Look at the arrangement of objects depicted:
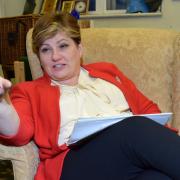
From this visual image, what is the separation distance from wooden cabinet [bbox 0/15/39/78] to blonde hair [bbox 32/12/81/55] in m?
1.31

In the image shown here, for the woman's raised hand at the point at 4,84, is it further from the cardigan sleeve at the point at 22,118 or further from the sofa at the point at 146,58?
the sofa at the point at 146,58

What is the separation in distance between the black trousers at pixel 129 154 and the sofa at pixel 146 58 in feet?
1.76

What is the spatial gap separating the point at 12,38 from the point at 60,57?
1.54 meters

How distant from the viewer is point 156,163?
3.44 feet

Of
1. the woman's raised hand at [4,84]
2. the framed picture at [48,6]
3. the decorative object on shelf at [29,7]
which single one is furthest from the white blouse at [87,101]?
the decorative object on shelf at [29,7]

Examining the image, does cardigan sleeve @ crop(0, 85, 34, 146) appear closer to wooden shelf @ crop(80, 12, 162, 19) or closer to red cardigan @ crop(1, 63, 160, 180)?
red cardigan @ crop(1, 63, 160, 180)

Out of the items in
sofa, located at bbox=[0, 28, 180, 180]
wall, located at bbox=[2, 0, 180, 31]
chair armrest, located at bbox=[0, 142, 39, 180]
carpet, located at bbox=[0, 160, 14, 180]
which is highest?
wall, located at bbox=[2, 0, 180, 31]

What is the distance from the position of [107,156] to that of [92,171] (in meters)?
0.07

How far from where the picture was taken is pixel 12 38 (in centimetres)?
288

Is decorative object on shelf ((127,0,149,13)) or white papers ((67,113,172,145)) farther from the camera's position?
decorative object on shelf ((127,0,149,13))

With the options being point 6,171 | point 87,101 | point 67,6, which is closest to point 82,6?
point 67,6

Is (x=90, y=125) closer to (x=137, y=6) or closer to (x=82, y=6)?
(x=137, y=6)

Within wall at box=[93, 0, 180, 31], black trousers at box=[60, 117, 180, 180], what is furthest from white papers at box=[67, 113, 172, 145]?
wall at box=[93, 0, 180, 31]

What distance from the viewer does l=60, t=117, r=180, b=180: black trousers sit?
1039 mm
